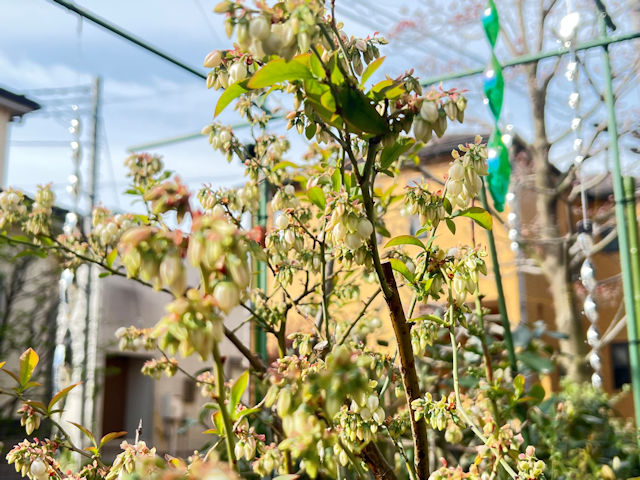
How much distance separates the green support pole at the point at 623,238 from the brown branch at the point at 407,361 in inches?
46.3

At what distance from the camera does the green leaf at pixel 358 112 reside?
28.4 inches

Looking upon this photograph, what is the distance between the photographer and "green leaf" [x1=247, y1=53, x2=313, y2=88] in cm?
68

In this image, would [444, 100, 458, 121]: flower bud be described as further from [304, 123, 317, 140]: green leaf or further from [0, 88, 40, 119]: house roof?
[0, 88, 40, 119]: house roof

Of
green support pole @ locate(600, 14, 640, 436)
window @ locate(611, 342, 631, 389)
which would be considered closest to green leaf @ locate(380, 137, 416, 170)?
green support pole @ locate(600, 14, 640, 436)

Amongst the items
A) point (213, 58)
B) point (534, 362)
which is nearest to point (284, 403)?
point (213, 58)

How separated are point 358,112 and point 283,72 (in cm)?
10

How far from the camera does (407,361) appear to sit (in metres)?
0.89

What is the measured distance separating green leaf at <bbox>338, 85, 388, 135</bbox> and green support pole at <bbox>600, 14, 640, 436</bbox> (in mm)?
1458

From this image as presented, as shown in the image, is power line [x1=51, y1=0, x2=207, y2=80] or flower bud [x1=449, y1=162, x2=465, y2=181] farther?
power line [x1=51, y1=0, x2=207, y2=80]

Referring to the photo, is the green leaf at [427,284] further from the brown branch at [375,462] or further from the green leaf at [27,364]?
the green leaf at [27,364]

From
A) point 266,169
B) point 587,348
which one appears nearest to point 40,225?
point 266,169

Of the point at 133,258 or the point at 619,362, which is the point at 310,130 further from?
the point at 619,362

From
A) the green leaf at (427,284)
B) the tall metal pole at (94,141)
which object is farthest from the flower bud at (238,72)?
the tall metal pole at (94,141)

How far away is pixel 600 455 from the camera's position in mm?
2191
